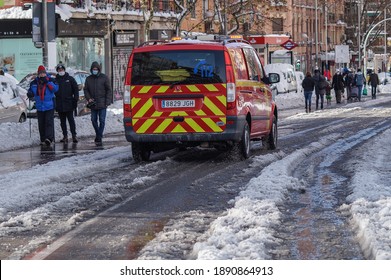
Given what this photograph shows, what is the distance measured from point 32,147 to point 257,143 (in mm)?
4577

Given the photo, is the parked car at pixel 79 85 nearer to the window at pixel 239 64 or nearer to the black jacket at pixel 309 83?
the black jacket at pixel 309 83

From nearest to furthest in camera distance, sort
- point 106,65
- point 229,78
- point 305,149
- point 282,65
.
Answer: point 229,78, point 305,149, point 106,65, point 282,65

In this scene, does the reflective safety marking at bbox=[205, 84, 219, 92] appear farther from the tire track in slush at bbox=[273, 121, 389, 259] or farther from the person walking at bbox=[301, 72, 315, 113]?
the person walking at bbox=[301, 72, 315, 113]

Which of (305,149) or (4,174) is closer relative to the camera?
(4,174)

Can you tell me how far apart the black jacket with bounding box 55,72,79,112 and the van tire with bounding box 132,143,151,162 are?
653 centimetres

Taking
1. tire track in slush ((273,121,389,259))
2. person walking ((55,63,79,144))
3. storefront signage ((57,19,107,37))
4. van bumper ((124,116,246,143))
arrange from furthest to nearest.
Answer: storefront signage ((57,19,107,37)), person walking ((55,63,79,144)), van bumper ((124,116,246,143)), tire track in slush ((273,121,389,259))

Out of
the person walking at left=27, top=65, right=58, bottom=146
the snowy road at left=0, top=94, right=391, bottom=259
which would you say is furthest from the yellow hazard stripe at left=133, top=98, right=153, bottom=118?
the person walking at left=27, top=65, right=58, bottom=146

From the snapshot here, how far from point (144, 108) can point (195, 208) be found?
6683mm

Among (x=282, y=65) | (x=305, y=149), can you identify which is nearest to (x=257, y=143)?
(x=305, y=149)

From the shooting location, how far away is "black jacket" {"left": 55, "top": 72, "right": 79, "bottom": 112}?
26172 mm

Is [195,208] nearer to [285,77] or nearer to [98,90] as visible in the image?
[98,90]

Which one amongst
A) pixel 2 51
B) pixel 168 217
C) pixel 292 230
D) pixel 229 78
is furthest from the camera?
pixel 2 51

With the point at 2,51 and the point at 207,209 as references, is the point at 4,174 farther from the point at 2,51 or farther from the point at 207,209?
the point at 2,51
